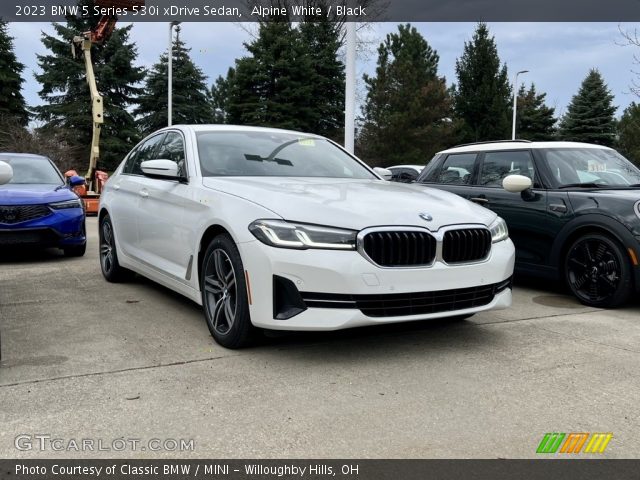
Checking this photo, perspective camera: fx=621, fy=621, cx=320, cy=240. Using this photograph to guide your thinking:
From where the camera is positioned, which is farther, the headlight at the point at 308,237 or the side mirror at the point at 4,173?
the side mirror at the point at 4,173

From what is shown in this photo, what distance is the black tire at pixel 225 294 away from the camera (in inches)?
153

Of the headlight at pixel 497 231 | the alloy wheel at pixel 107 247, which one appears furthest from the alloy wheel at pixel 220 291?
the alloy wheel at pixel 107 247

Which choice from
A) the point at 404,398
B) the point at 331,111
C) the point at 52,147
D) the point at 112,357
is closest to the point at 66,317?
the point at 112,357

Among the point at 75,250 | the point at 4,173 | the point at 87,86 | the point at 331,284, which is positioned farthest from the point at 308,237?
the point at 87,86

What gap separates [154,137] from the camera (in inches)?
236

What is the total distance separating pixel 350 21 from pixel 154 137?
19.5ft

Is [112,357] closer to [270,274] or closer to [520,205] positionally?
[270,274]

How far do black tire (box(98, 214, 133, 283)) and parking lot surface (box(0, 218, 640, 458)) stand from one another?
1099 mm

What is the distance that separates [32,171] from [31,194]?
3.92 ft

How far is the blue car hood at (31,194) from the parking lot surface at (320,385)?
2.91 meters

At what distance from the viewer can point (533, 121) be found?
4972 cm

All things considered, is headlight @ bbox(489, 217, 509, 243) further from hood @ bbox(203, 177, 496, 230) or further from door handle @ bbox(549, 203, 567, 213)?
door handle @ bbox(549, 203, 567, 213)

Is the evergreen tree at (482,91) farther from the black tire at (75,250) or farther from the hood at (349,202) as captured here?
the hood at (349,202)

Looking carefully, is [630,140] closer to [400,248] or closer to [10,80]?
[10,80]
